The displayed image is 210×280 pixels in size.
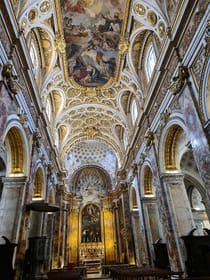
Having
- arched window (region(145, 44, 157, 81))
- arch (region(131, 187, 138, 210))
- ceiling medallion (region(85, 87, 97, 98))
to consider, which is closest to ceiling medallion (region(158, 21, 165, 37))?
arched window (region(145, 44, 157, 81))

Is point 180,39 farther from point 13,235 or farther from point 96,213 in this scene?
point 96,213

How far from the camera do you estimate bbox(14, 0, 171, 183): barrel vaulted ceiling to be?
30.3 ft

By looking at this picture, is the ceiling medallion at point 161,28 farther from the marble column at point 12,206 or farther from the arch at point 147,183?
the marble column at point 12,206

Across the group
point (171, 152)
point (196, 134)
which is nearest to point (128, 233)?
point (171, 152)

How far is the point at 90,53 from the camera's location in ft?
41.2

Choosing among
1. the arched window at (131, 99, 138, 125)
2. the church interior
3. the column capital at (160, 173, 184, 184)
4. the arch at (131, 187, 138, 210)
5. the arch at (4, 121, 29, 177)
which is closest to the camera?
the church interior

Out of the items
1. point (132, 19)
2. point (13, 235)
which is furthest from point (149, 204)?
point (132, 19)

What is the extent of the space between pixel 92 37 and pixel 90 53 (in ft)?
3.47

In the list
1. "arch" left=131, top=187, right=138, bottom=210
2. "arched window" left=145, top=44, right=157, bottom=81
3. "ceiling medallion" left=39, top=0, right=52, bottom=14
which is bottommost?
"arch" left=131, top=187, right=138, bottom=210

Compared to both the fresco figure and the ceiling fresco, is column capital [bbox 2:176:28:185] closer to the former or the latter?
the ceiling fresco

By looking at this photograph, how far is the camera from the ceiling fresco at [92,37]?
10.1 meters

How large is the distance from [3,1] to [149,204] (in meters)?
11.8

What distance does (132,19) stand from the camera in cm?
1021

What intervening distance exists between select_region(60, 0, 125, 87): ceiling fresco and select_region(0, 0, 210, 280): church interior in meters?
0.06
